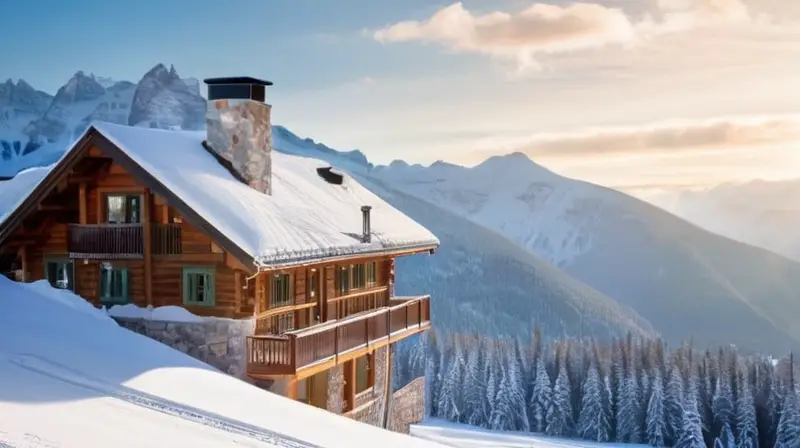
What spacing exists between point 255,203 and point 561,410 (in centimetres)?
7058

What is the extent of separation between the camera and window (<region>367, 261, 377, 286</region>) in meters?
29.3

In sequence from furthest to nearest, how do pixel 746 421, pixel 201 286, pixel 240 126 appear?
1. pixel 746 421
2. pixel 240 126
3. pixel 201 286

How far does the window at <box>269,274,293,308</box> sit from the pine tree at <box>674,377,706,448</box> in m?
62.4

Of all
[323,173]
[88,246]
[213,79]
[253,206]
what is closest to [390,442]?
[253,206]

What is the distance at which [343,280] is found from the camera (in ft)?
89.3

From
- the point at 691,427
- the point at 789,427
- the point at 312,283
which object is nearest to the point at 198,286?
the point at 312,283

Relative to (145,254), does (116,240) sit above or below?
above

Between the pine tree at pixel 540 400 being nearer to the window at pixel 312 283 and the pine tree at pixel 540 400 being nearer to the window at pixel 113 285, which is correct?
the window at pixel 312 283

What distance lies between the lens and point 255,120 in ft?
78.6

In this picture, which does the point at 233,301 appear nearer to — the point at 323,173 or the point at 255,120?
the point at 255,120

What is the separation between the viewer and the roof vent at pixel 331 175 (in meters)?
30.0

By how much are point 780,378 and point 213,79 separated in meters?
76.8

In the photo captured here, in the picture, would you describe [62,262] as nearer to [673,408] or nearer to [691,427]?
[691,427]

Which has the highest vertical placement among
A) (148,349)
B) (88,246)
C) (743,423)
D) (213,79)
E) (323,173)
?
(213,79)
